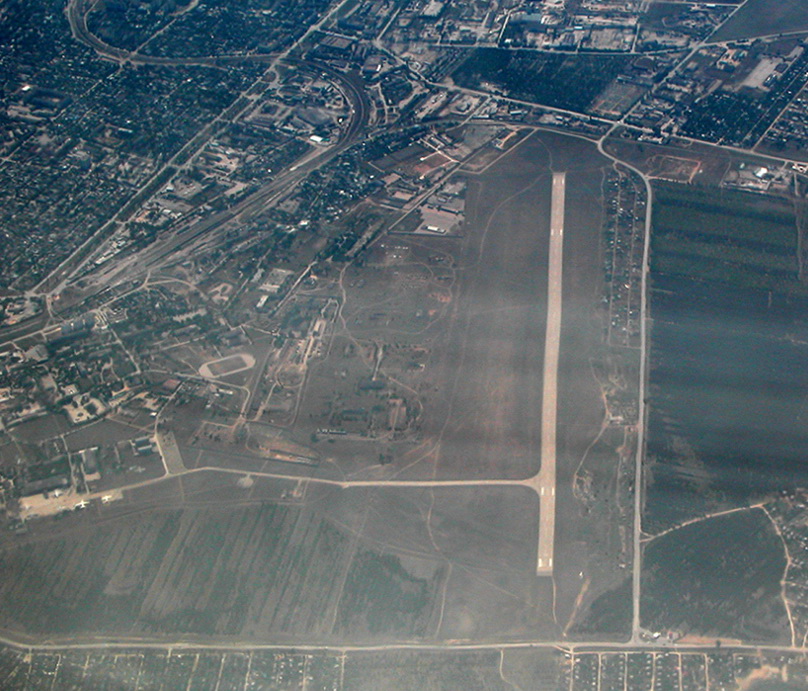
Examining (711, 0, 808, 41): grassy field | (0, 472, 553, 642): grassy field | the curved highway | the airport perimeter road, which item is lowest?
(0, 472, 553, 642): grassy field

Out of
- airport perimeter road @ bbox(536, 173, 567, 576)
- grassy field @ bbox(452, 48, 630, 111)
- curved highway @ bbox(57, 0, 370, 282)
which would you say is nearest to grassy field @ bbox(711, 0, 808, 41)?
grassy field @ bbox(452, 48, 630, 111)

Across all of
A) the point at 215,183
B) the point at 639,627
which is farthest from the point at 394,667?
the point at 215,183

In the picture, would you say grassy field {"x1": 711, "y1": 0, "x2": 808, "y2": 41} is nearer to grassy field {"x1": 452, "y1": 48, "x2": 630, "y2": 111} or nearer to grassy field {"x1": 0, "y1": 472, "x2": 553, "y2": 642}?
grassy field {"x1": 452, "y1": 48, "x2": 630, "y2": 111}

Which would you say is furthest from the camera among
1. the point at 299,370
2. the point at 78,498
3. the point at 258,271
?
the point at 258,271

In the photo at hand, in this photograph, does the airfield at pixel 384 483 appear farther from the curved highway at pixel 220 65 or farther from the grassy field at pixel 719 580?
the curved highway at pixel 220 65

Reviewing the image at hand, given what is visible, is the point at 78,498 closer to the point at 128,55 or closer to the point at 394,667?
the point at 394,667

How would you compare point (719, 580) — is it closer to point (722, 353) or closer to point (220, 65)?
point (722, 353)
